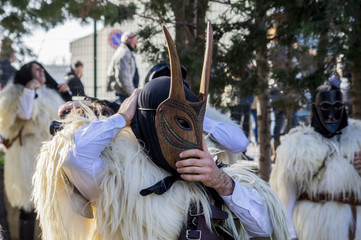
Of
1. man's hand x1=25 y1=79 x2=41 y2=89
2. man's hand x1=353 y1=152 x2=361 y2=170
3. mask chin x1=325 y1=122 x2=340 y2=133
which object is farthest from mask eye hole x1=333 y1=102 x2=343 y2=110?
man's hand x1=25 y1=79 x2=41 y2=89

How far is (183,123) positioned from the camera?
1.85 metres

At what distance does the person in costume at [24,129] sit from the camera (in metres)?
4.78

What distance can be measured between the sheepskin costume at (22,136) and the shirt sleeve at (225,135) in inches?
99.1

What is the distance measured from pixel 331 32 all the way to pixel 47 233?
2.34 meters

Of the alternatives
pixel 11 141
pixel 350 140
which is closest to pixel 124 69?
pixel 11 141

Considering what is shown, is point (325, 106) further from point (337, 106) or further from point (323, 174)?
point (323, 174)

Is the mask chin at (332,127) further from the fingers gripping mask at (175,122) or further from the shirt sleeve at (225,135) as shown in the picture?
the fingers gripping mask at (175,122)

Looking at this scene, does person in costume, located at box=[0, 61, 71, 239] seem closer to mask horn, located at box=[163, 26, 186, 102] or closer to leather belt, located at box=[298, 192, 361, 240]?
leather belt, located at box=[298, 192, 361, 240]

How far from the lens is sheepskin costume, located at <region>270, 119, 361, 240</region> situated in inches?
130

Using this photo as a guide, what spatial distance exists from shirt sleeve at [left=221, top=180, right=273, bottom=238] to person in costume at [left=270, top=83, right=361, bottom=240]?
1471 millimetres

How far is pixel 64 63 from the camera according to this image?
26.4 feet

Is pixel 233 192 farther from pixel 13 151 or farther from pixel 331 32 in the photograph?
pixel 13 151

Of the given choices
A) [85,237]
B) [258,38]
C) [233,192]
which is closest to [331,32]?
[258,38]

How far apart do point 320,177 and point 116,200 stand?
198 cm
